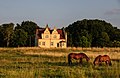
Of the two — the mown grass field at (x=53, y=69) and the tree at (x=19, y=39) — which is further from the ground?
the tree at (x=19, y=39)

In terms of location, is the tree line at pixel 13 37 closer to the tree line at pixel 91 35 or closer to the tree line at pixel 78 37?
the tree line at pixel 78 37

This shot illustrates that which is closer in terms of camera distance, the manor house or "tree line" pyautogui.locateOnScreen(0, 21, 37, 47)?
the manor house

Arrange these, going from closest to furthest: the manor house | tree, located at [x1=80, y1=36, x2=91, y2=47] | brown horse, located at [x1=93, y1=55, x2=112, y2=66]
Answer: brown horse, located at [x1=93, y1=55, x2=112, y2=66], tree, located at [x1=80, y1=36, x2=91, y2=47], the manor house

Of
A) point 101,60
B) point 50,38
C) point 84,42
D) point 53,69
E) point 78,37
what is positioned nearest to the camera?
point 53,69

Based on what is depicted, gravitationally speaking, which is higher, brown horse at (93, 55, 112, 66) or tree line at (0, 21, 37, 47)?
tree line at (0, 21, 37, 47)

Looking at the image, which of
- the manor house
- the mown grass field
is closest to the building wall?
the manor house

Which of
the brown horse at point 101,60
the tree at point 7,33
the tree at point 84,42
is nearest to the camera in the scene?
the brown horse at point 101,60

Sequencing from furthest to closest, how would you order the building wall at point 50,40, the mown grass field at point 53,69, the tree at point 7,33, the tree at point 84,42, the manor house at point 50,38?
the tree at point 7,33 → the building wall at point 50,40 → the manor house at point 50,38 → the tree at point 84,42 → the mown grass field at point 53,69

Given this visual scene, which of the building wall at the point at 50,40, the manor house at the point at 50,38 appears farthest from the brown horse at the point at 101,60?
the building wall at the point at 50,40

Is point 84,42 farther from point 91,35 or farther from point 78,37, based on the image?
point 91,35

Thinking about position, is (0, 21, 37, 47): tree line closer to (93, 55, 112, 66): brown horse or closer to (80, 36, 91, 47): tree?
(80, 36, 91, 47): tree

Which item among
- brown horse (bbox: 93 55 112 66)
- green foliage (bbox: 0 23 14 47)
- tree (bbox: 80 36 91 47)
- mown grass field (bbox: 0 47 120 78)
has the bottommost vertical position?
mown grass field (bbox: 0 47 120 78)

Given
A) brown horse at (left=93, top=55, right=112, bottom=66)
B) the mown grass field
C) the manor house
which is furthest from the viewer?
the manor house

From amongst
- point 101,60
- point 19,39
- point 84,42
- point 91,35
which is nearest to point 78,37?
point 91,35
